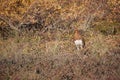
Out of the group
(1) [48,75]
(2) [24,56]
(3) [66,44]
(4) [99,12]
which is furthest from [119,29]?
(1) [48,75]

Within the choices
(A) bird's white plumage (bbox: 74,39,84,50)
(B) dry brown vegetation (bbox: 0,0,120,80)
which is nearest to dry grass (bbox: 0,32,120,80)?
(B) dry brown vegetation (bbox: 0,0,120,80)

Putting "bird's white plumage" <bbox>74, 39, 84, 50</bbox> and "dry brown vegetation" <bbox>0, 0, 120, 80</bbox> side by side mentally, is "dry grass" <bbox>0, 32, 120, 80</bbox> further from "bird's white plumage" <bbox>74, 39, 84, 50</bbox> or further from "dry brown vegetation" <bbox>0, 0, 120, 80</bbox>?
"bird's white plumage" <bbox>74, 39, 84, 50</bbox>

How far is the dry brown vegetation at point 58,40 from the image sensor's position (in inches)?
333

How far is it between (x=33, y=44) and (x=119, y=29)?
4.93 meters

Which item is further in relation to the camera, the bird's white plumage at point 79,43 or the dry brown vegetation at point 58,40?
the bird's white plumage at point 79,43

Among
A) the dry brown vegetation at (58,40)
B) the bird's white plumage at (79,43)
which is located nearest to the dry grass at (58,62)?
the dry brown vegetation at (58,40)

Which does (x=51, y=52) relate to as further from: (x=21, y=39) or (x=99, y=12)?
(x=99, y=12)

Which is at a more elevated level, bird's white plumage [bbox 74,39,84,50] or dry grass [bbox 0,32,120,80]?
dry grass [bbox 0,32,120,80]

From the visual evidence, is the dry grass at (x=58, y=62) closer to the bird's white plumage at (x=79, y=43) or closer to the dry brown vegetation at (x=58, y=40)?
the dry brown vegetation at (x=58, y=40)

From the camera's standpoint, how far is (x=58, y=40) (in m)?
12.5

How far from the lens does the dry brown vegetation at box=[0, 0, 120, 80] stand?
8469 millimetres

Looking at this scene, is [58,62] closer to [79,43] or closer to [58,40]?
[79,43]

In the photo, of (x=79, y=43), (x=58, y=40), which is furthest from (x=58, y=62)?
(x=58, y=40)

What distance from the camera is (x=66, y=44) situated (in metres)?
12.2
